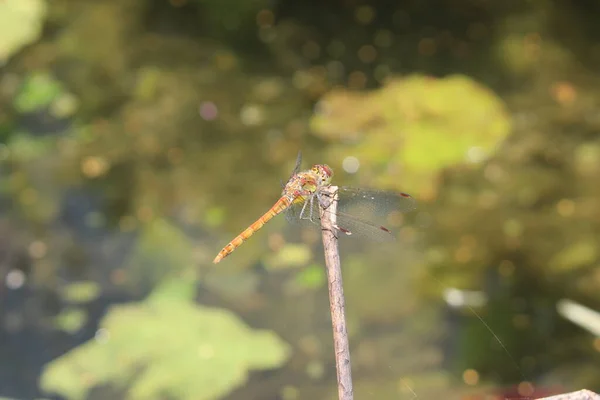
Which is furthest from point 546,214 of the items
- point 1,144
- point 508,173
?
point 1,144

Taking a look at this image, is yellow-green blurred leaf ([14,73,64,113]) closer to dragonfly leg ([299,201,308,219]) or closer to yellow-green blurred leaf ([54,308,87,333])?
yellow-green blurred leaf ([54,308,87,333])

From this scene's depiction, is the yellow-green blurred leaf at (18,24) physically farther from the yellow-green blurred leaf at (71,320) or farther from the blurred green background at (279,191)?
the yellow-green blurred leaf at (71,320)

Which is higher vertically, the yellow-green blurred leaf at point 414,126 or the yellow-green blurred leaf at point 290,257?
the yellow-green blurred leaf at point 414,126

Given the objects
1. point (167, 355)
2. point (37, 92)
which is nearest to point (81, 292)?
point (167, 355)

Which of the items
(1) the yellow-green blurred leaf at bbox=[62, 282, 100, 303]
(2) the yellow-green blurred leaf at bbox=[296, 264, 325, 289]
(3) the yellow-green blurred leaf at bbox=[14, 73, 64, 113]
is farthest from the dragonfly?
(3) the yellow-green blurred leaf at bbox=[14, 73, 64, 113]

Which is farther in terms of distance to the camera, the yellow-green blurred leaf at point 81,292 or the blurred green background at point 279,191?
the yellow-green blurred leaf at point 81,292

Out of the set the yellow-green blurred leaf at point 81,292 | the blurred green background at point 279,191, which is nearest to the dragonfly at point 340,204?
the blurred green background at point 279,191

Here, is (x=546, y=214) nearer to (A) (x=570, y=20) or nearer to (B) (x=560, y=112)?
(B) (x=560, y=112)
